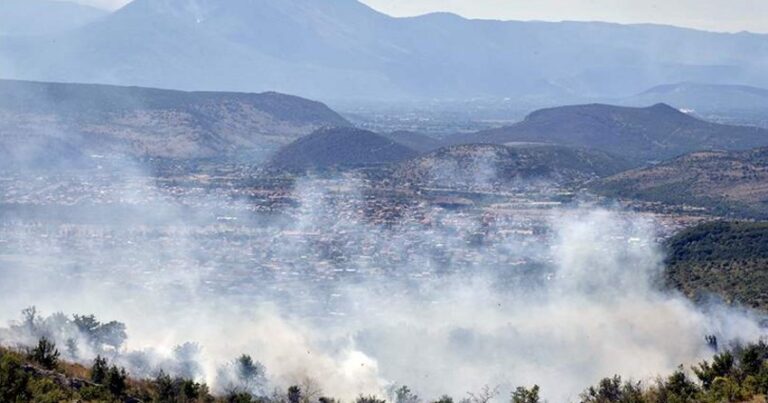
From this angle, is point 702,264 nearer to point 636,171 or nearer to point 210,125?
point 636,171

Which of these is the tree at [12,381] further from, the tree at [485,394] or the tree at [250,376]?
the tree at [485,394]

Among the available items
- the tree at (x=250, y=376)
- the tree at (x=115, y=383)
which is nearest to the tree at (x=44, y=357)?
the tree at (x=115, y=383)

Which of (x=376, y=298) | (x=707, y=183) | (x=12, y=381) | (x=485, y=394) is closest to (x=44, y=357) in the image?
(x=12, y=381)

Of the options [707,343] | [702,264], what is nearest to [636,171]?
[702,264]

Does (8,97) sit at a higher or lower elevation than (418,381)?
higher

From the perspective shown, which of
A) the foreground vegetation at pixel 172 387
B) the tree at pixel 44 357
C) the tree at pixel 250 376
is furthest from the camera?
the tree at pixel 250 376

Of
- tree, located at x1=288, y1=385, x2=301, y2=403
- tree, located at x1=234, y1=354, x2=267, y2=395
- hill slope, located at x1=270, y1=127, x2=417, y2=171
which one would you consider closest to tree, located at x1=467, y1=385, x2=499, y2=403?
tree, located at x1=288, y1=385, x2=301, y2=403
